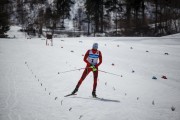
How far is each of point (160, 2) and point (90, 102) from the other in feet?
194

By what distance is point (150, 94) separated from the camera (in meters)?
11.6

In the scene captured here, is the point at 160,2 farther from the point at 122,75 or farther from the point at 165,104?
the point at 165,104

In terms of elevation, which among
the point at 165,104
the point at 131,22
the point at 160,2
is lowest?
the point at 165,104

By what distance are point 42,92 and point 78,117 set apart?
11.8ft

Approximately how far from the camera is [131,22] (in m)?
56.6

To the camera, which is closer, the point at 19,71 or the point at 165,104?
the point at 165,104

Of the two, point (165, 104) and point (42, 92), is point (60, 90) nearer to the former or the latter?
point (42, 92)

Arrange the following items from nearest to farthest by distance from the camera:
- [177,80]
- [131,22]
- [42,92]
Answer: [42,92], [177,80], [131,22]

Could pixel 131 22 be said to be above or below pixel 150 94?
above

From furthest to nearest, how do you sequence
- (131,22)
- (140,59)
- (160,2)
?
(160,2)
(131,22)
(140,59)

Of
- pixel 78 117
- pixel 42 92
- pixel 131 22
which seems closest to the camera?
pixel 78 117

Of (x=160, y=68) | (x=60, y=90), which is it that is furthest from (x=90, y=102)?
(x=160, y=68)

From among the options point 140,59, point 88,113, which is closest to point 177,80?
point 140,59

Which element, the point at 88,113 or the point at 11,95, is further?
the point at 11,95
